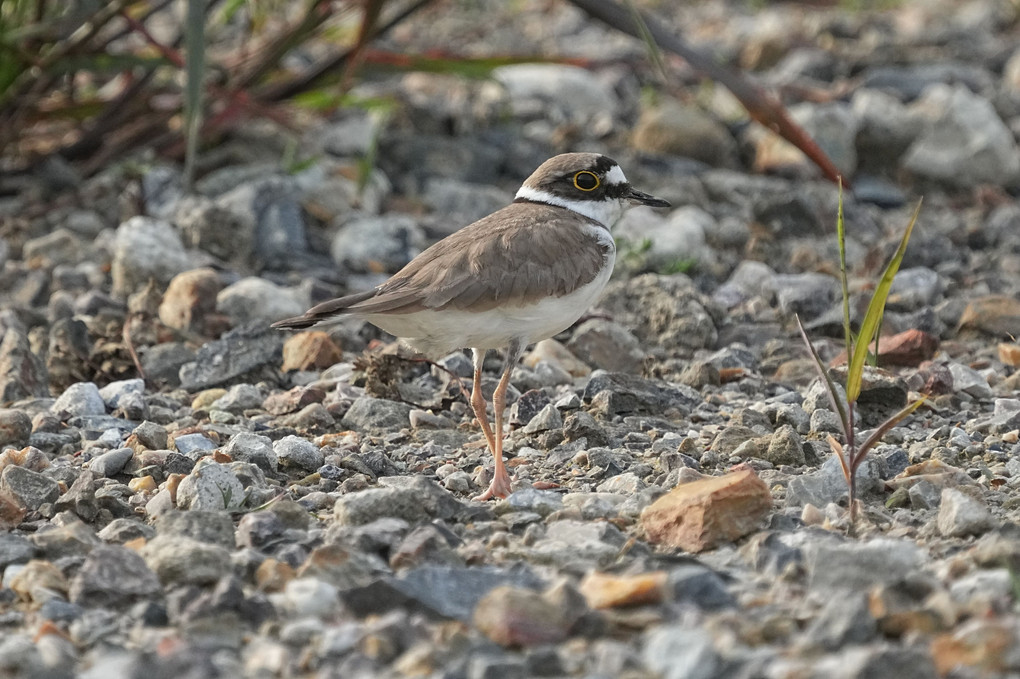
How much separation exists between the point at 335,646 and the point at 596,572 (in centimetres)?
67

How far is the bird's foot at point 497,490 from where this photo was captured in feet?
13.6

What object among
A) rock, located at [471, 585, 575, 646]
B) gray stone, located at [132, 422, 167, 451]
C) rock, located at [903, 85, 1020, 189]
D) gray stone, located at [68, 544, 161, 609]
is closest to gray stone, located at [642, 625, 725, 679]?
rock, located at [471, 585, 575, 646]

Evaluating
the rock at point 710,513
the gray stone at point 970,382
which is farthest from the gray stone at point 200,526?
the gray stone at point 970,382

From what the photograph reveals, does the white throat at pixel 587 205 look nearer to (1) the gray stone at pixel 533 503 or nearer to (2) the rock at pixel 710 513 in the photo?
(1) the gray stone at pixel 533 503

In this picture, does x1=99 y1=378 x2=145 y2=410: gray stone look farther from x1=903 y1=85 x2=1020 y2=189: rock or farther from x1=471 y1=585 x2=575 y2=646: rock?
x1=903 y1=85 x2=1020 y2=189: rock

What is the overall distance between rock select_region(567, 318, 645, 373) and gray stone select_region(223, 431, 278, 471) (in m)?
1.59

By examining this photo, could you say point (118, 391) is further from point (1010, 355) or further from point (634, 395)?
point (1010, 355)

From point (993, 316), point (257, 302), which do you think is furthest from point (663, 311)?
point (257, 302)

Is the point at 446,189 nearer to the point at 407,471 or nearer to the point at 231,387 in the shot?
the point at 231,387

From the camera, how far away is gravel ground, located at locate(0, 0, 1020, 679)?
2986 mm

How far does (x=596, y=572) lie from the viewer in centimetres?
326

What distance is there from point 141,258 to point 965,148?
464 centimetres

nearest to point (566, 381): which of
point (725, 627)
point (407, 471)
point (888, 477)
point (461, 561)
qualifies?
point (407, 471)

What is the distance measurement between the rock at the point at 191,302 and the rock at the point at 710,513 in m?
2.82
